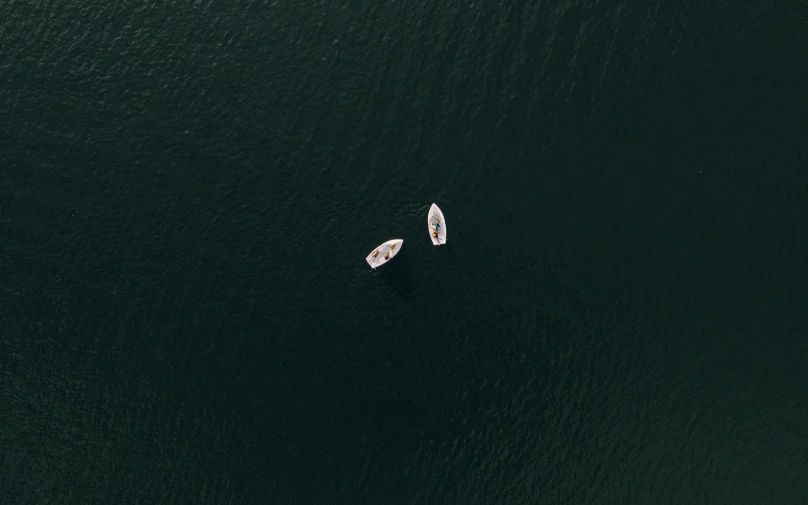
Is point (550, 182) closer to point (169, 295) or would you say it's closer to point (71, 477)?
point (169, 295)

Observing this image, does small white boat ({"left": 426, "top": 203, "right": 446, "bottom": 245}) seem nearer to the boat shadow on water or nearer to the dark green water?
the dark green water

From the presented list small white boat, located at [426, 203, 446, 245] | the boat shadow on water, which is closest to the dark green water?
the boat shadow on water

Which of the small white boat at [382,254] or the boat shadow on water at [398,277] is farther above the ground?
the small white boat at [382,254]

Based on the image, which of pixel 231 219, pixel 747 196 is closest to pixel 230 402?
pixel 231 219

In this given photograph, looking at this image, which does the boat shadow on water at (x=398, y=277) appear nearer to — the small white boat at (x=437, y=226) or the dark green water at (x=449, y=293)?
the dark green water at (x=449, y=293)

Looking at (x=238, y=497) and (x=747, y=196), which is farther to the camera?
(x=747, y=196)

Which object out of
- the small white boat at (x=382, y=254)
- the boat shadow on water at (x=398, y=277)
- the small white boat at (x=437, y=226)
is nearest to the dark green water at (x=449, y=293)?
the boat shadow on water at (x=398, y=277)
